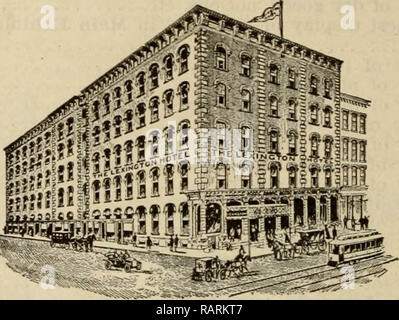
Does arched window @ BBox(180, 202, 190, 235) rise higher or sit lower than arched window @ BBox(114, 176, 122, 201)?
lower

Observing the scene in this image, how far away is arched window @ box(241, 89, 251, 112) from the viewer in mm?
9883

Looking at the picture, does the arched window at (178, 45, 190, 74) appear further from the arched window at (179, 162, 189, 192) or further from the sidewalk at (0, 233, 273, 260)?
the sidewalk at (0, 233, 273, 260)

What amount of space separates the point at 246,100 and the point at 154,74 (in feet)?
6.57

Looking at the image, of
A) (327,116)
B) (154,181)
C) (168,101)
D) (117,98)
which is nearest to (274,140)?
(327,116)

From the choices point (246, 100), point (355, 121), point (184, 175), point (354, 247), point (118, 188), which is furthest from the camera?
point (118, 188)

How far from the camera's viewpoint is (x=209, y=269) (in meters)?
8.52

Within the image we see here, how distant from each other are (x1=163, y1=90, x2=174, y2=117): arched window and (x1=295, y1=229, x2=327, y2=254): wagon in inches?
140

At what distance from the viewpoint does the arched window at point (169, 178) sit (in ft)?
30.4

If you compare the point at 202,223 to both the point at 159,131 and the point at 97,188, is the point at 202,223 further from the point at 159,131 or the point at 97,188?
the point at 97,188

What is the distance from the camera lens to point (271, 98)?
1030cm

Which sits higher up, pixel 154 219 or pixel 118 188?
pixel 118 188

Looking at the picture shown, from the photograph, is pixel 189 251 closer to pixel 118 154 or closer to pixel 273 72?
pixel 118 154

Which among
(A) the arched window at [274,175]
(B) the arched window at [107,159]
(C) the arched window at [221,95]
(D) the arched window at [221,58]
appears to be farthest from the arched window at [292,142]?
(B) the arched window at [107,159]

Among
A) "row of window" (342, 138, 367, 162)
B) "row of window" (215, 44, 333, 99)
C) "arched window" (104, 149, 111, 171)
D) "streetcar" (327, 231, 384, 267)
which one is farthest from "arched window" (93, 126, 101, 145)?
"streetcar" (327, 231, 384, 267)
